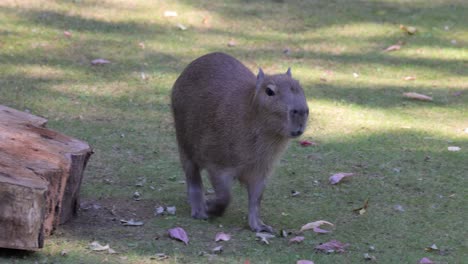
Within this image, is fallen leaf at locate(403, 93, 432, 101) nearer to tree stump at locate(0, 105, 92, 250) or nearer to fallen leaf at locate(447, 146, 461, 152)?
fallen leaf at locate(447, 146, 461, 152)

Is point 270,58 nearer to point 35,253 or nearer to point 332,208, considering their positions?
point 332,208

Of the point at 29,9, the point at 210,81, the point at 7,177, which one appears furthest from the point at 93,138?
the point at 29,9

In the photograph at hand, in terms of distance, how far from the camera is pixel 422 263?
4258 mm

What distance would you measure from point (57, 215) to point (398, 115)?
383 centimetres

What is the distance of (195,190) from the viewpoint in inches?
200

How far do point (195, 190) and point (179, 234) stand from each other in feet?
2.29

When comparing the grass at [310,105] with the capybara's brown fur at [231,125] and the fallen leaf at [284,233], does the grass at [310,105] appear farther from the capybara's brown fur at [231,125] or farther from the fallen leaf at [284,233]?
the capybara's brown fur at [231,125]

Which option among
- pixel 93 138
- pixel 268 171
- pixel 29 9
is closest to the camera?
pixel 268 171

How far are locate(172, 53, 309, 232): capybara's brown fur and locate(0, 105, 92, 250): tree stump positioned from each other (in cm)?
76

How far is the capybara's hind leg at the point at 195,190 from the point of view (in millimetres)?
5020

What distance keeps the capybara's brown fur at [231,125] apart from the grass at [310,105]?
0.24m

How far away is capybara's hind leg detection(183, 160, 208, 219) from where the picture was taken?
5.02m

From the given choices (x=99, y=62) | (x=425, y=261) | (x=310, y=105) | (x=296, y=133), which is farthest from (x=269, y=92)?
(x=99, y=62)

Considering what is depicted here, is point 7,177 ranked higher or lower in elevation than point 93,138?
higher
